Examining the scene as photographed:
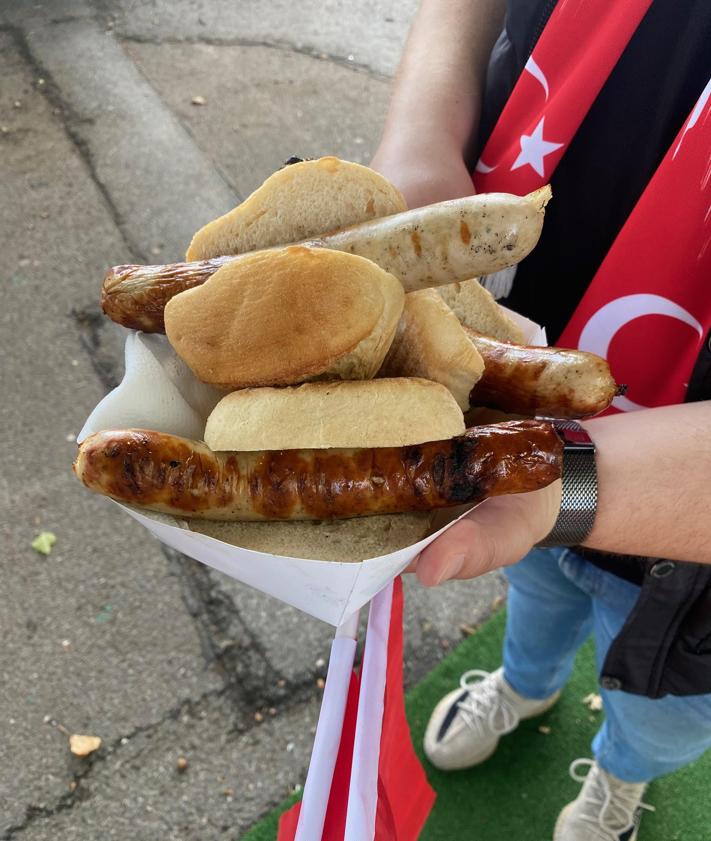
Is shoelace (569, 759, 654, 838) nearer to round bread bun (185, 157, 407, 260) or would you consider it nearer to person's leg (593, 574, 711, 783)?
person's leg (593, 574, 711, 783)

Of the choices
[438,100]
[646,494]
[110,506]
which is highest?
[438,100]

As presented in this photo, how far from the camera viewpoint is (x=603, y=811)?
2596 millimetres

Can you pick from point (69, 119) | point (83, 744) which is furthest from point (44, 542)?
point (69, 119)

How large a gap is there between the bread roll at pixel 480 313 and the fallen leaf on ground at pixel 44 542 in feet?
8.14

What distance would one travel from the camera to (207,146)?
19.1 feet

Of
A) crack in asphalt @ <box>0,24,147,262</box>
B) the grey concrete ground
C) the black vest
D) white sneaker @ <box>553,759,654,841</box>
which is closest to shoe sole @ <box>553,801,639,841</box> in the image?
white sneaker @ <box>553,759,654,841</box>

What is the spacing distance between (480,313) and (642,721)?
1327 mm

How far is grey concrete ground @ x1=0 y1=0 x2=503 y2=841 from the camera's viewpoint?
2.77m

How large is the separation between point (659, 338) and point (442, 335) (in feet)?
1.97

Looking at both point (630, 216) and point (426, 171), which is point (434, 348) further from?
point (426, 171)

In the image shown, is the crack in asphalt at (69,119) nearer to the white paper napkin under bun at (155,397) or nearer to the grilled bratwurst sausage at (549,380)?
the white paper napkin under bun at (155,397)

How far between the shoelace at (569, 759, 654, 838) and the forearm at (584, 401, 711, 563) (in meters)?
1.49

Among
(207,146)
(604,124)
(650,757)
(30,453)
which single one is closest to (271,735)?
(650,757)

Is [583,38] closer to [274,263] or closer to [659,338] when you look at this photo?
[659,338]
